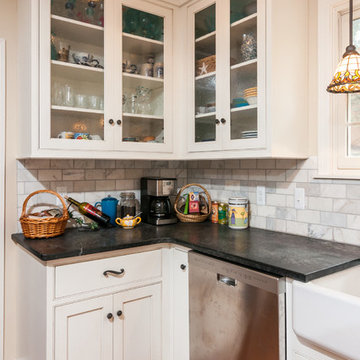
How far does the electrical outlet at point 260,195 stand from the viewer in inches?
84.7

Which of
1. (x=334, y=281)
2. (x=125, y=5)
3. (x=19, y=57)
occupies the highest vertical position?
(x=125, y=5)

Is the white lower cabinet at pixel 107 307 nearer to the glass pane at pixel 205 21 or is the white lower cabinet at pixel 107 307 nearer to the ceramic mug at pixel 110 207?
the ceramic mug at pixel 110 207

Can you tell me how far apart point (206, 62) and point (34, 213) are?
1.40 meters

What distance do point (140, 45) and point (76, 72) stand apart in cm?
47

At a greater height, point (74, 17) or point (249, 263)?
point (74, 17)

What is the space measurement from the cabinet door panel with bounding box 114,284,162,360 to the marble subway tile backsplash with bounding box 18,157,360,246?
2.57 feet

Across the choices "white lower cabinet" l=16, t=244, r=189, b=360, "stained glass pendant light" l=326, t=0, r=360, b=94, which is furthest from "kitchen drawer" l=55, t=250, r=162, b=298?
"stained glass pendant light" l=326, t=0, r=360, b=94

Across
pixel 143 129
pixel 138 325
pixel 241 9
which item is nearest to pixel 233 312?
pixel 138 325

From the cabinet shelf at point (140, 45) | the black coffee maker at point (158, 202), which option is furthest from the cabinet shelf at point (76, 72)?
the black coffee maker at point (158, 202)

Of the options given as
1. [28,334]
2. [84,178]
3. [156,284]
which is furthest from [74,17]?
[28,334]

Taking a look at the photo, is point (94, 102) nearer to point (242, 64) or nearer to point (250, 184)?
point (242, 64)

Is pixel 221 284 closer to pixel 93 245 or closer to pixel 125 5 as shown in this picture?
pixel 93 245

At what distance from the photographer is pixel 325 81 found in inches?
71.8

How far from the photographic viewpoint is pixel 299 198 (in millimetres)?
1945
